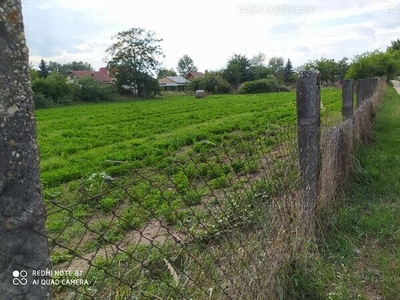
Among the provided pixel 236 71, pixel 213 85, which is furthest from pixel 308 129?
pixel 236 71

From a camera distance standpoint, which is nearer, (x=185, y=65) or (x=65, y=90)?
(x=65, y=90)

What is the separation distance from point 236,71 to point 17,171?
63176 mm

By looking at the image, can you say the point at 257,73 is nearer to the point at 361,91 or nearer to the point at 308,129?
the point at 361,91

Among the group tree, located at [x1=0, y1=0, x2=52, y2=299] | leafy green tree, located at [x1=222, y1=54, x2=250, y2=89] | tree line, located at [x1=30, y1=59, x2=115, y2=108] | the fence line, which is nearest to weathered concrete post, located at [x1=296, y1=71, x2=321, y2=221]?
the fence line

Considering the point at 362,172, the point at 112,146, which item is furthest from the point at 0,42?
the point at 112,146

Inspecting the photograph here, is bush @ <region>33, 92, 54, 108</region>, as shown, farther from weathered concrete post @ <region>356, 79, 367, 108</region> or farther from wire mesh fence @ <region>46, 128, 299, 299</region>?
wire mesh fence @ <region>46, 128, 299, 299</region>

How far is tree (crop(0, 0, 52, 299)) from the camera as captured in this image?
960mm

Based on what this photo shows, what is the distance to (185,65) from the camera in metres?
118

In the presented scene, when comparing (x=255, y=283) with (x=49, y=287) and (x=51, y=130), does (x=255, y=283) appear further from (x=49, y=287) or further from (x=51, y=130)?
(x=51, y=130)

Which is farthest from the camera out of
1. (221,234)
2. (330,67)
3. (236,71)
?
(236,71)

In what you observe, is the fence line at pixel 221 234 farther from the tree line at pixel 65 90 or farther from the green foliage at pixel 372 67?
the tree line at pixel 65 90

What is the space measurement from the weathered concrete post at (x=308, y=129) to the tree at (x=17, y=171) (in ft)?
8.49

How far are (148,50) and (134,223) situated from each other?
50965mm

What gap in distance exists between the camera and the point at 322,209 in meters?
3.64
